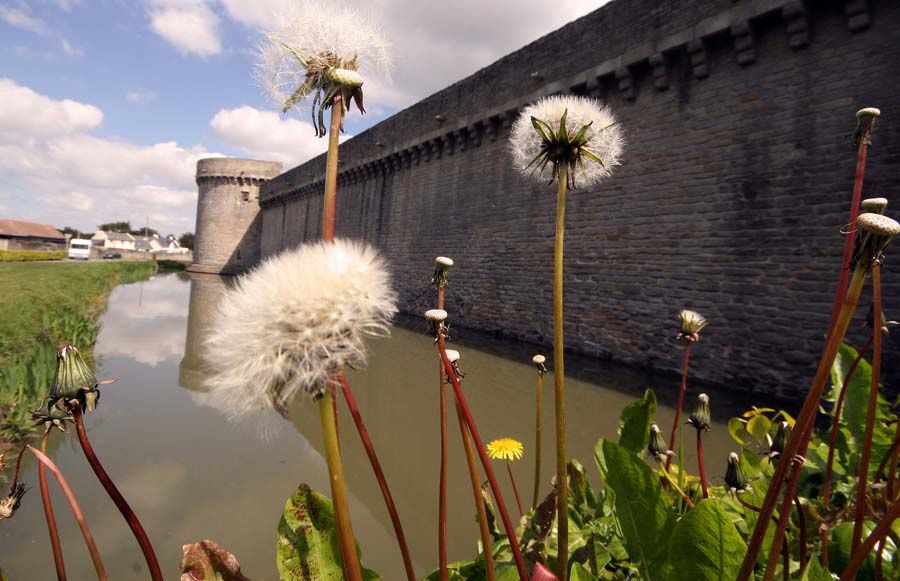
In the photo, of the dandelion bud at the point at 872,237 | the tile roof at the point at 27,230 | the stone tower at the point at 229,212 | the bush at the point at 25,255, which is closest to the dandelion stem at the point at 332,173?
the dandelion bud at the point at 872,237

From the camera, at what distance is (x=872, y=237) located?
0.71 meters

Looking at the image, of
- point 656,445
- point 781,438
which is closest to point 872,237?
point 781,438

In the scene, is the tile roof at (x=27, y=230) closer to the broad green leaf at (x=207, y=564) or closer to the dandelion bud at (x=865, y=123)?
the broad green leaf at (x=207, y=564)

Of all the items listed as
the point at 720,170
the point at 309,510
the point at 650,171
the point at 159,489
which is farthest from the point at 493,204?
the point at 309,510

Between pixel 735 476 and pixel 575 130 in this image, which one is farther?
pixel 735 476

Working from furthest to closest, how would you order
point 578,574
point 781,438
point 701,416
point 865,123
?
point 701,416, point 781,438, point 865,123, point 578,574

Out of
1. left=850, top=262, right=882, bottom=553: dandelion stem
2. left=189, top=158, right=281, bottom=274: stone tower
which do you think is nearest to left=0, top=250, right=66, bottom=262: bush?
left=189, top=158, right=281, bottom=274: stone tower

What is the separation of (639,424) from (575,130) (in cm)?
106

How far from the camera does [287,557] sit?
1.04 metres

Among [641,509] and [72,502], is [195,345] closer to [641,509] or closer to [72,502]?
[72,502]

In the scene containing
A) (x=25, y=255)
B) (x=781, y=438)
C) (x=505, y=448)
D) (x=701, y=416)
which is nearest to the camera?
(x=781, y=438)

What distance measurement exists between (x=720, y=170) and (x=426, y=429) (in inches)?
256

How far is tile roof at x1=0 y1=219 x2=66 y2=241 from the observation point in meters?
59.0

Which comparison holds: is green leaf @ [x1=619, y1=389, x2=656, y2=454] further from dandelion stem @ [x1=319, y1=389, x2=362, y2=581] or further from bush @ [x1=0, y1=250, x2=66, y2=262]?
bush @ [x1=0, y1=250, x2=66, y2=262]
